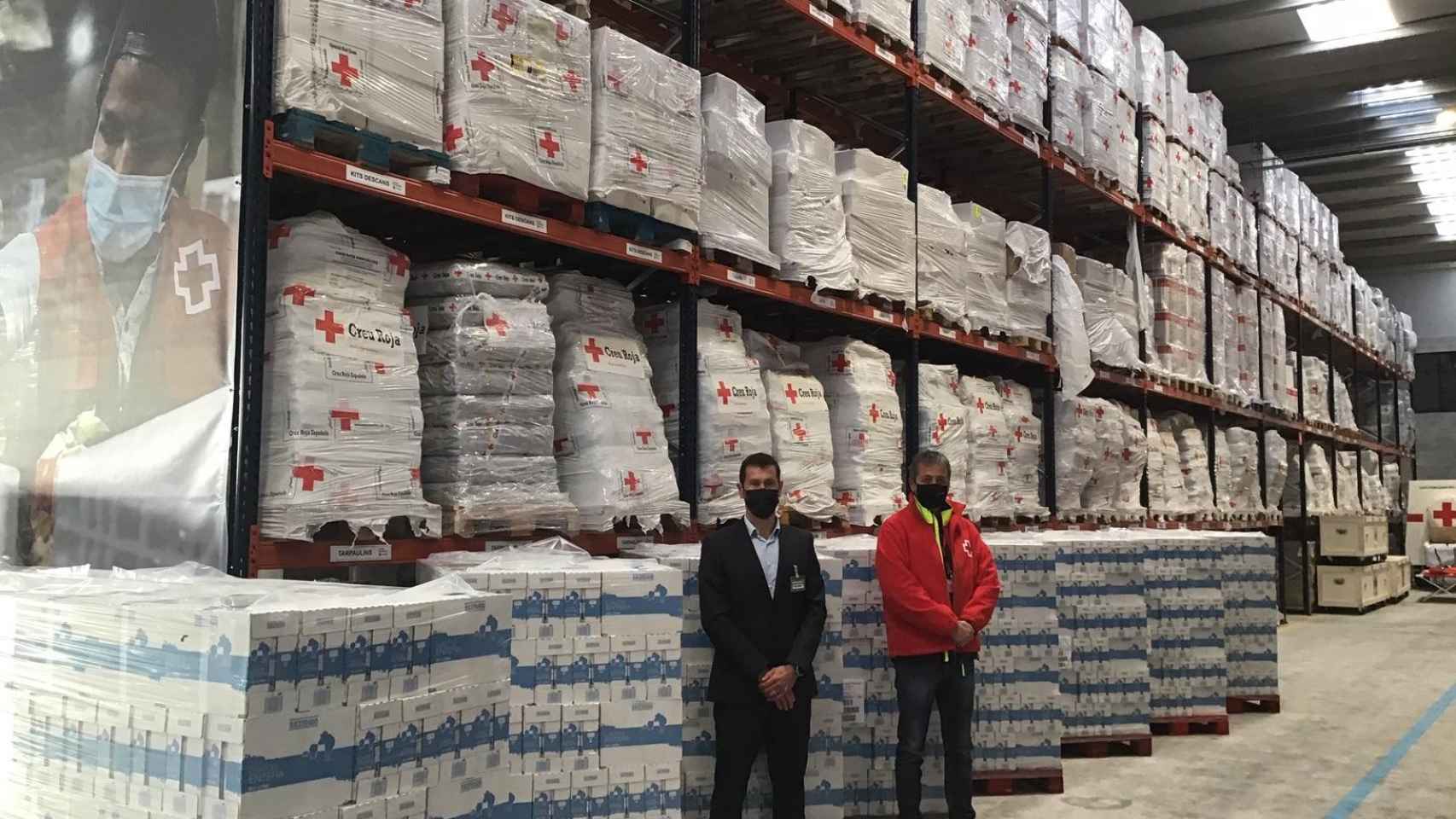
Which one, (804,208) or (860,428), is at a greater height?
(804,208)

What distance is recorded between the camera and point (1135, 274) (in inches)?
416

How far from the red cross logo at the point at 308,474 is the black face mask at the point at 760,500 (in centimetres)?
175

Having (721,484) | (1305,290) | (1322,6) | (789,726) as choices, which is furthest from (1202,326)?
(789,726)

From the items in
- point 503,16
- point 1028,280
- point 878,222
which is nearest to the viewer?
point 503,16

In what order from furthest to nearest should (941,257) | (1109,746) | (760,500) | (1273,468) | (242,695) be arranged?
(1273,468) < (941,257) < (1109,746) < (760,500) < (242,695)

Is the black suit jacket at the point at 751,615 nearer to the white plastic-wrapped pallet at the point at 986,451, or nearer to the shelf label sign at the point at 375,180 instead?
the shelf label sign at the point at 375,180

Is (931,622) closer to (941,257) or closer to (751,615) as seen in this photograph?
(751,615)

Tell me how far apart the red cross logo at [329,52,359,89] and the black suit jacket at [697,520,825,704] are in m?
2.19

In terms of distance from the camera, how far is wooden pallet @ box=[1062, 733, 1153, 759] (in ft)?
23.9

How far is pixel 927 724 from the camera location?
5340 millimetres

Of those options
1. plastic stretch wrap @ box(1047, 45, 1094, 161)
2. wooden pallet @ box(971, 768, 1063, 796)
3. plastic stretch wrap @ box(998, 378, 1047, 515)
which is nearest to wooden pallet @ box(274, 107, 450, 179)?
wooden pallet @ box(971, 768, 1063, 796)

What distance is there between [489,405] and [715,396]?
1450mm

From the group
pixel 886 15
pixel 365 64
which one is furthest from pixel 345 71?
pixel 886 15

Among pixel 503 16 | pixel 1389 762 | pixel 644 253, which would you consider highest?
pixel 503 16
